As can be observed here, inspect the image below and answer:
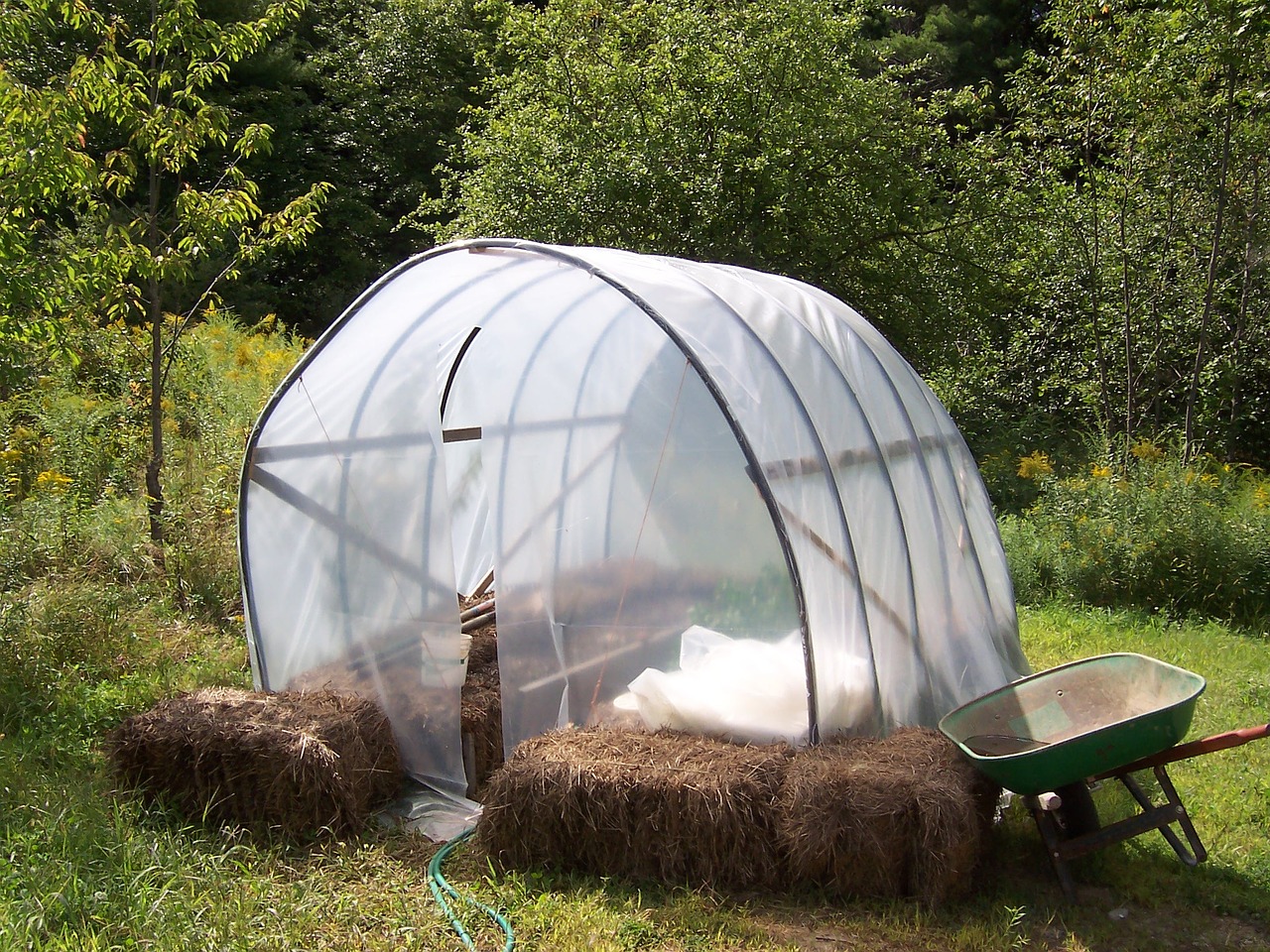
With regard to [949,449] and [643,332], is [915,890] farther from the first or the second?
[949,449]

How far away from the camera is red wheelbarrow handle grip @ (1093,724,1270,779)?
3.95 m

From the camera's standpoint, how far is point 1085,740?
3.88m

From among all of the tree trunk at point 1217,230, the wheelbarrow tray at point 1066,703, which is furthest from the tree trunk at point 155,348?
the tree trunk at point 1217,230

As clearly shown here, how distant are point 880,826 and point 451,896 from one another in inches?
64.3

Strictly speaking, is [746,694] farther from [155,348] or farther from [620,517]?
[155,348]

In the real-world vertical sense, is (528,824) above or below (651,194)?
below

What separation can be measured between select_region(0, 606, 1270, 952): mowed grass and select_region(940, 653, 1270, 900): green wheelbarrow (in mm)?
221

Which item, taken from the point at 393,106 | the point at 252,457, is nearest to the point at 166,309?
the point at 393,106

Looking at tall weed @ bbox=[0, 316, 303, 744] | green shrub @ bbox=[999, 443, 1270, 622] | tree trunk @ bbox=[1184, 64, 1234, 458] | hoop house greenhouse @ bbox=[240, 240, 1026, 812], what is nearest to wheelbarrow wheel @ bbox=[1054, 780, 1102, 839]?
hoop house greenhouse @ bbox=[240, 240, 1026, 812]

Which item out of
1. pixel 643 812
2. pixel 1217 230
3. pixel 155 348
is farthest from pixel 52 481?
pixel 1217 230

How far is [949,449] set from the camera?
6.51 metres

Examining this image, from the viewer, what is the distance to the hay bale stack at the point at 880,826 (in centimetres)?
398

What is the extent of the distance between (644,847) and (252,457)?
2.90m

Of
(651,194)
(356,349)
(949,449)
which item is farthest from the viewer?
(651,194)
